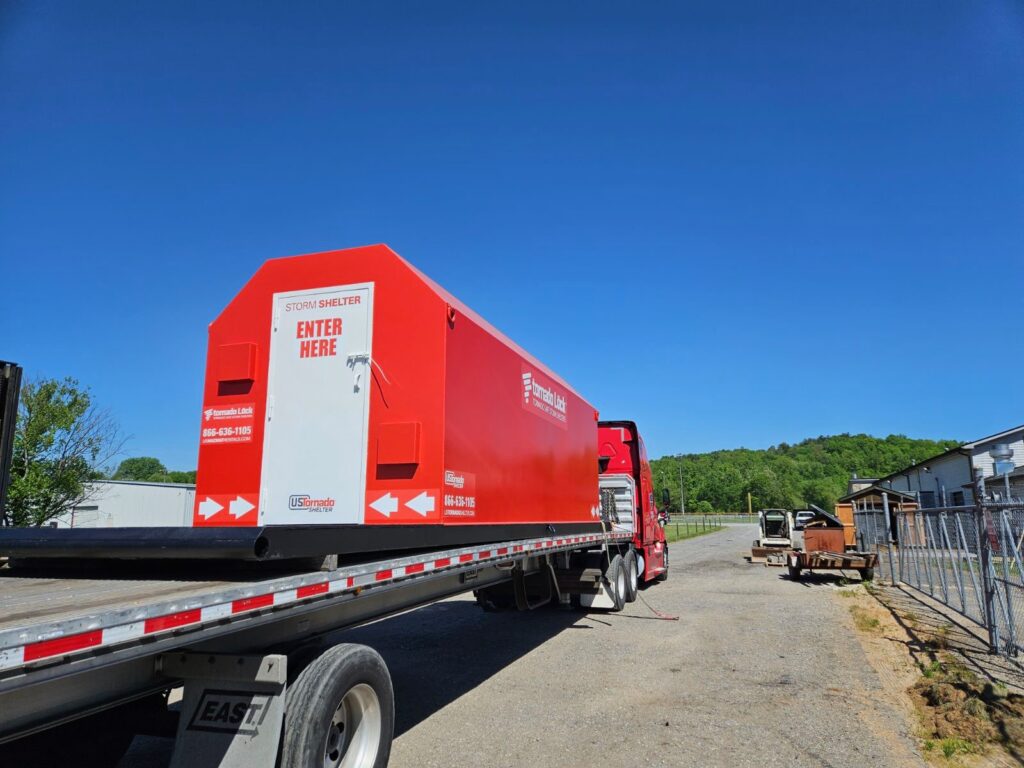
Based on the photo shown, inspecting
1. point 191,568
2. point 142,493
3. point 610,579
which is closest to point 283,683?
point 191,568

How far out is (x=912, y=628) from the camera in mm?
10172

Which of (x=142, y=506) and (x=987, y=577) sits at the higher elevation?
(x=142, y=506)

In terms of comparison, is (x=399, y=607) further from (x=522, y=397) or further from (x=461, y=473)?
(x=522, y=397)

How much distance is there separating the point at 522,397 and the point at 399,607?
3.18m

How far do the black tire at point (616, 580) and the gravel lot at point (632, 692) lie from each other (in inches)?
10.2

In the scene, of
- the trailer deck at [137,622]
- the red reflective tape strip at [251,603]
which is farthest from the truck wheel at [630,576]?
the red reflective tape strip at [251,603]

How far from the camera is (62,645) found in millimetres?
1992

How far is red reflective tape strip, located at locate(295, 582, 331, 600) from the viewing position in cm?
314

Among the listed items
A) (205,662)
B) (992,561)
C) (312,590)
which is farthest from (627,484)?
(205,662)

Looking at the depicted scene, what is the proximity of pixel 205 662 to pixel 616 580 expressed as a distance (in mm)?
9314

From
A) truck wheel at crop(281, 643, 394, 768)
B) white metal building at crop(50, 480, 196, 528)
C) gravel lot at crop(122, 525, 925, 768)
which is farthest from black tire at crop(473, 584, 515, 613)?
white metal building at crop(50, 480, 196, 528)

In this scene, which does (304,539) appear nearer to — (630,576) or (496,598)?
(496,598)

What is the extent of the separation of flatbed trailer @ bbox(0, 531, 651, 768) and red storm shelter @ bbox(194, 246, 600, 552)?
0.91 metres

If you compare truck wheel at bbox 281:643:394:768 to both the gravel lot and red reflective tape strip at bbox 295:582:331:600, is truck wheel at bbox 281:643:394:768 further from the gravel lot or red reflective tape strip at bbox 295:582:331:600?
the gravel lot
